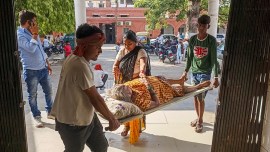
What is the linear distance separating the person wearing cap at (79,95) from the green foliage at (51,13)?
30.7ft

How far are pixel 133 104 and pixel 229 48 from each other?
1.25m

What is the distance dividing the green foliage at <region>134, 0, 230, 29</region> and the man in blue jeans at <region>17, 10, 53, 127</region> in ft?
41.3

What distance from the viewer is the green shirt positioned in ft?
13.5

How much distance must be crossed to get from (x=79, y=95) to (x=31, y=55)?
7.74 feet

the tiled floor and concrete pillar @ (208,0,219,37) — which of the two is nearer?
the tiled floor

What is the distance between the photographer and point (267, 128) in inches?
116

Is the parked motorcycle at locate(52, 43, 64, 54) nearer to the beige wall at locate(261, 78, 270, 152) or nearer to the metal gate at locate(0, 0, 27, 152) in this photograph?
the metal gate at locate(0, 0, 27, 152)

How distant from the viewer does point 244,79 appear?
114 inches

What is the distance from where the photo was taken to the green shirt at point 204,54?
162 inches

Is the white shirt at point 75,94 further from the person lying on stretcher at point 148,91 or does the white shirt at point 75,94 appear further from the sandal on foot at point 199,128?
the sandal on foot at point 199,128

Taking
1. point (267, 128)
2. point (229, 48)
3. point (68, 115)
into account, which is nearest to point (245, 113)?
point (267, 128)

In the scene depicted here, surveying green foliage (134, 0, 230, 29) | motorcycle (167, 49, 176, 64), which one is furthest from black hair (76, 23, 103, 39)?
green foliage (134, 0, 230, 29)

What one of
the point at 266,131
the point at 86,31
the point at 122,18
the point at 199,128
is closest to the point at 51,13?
the point at 199,128

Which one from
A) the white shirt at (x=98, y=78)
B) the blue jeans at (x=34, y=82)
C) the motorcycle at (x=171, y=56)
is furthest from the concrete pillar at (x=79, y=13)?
the motorcycle at (x=171, y=56)
